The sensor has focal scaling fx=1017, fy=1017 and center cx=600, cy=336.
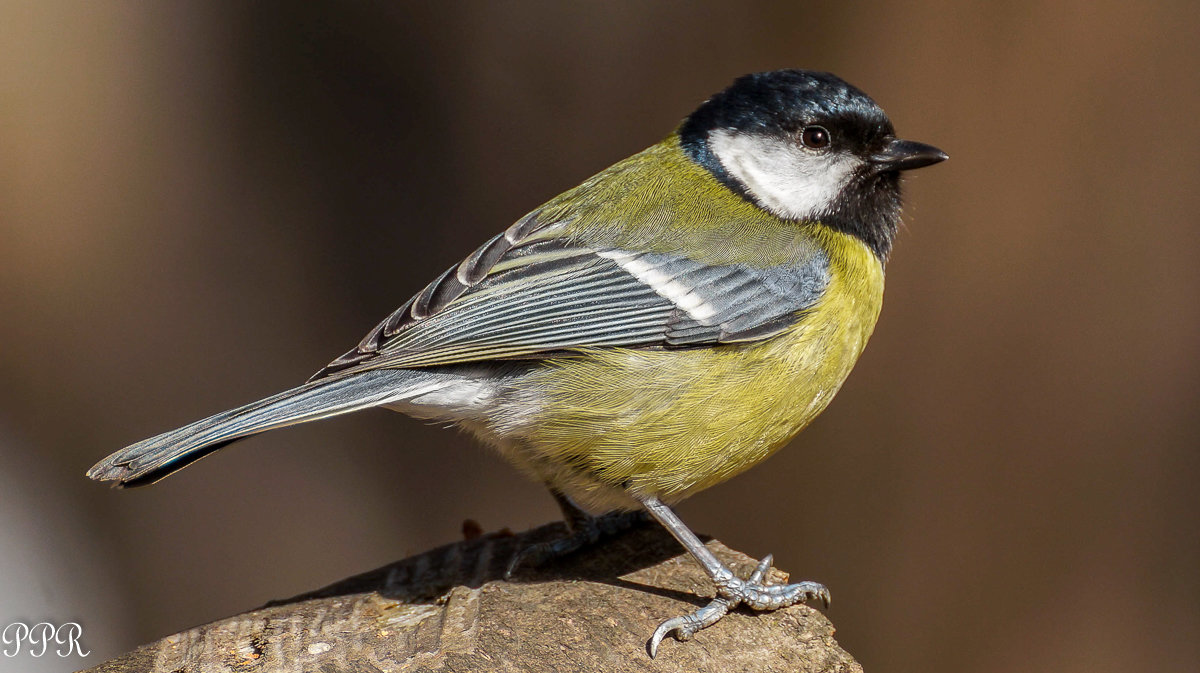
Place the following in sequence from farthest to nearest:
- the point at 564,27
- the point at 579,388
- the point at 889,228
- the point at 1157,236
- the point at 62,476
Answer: the point at 62,476 → the point at 564,27 → the point at 1157,236 → the point at 889,228 → the point at 579,388

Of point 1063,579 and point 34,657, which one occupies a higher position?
point 34,657

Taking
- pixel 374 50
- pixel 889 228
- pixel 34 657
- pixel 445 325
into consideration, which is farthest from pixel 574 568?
pixel 374 50

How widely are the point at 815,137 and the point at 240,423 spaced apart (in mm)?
1643

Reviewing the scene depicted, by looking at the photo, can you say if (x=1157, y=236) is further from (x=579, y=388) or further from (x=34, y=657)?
(x=34, y=657)

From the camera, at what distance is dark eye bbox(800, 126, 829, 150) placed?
108 inches

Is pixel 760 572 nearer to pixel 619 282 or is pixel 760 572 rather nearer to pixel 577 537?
pixel 577 537

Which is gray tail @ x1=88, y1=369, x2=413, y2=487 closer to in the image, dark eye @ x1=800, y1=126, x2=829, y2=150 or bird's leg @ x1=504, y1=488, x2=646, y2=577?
bird's leg @ x1=504, y1=488, x2=646, y2=577

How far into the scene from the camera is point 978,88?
3678 millimetres

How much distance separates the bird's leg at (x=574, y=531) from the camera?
8.77 ft

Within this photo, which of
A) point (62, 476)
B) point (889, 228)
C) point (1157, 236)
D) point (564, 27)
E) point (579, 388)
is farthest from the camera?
point (62, 476)

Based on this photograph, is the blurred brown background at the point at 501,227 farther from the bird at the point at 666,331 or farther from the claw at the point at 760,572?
the claw at the point at 760,572

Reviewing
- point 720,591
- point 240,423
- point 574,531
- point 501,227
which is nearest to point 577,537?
point 574,531

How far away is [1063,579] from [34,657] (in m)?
3.40

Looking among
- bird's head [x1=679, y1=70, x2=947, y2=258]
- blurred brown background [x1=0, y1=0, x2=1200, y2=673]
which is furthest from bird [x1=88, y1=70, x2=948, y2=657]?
blurred brown background [x1=0, y1=0, x2=1200, y2=673]
